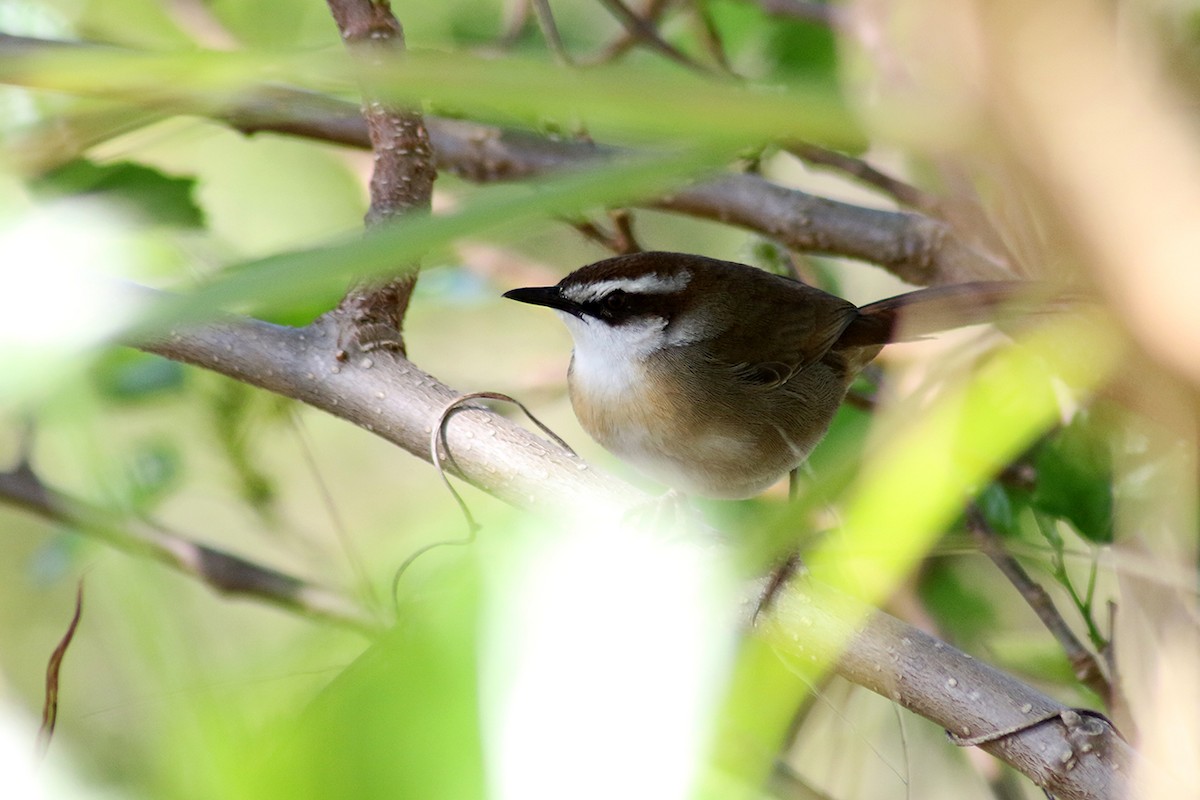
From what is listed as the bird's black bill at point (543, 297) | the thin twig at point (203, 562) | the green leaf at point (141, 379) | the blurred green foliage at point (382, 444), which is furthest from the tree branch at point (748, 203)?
the thin twig at point (203, 562)

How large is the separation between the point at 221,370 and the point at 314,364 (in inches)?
5.8

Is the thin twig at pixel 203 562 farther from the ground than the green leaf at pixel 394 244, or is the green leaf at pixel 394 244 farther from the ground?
the green leaf at pixel 394 244

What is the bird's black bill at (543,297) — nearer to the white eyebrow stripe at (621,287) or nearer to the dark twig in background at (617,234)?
the white eyebrow stripe at (621,287)

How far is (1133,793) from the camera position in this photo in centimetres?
106

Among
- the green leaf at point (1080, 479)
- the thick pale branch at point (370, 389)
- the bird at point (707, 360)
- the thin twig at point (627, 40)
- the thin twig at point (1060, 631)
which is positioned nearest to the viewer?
the thick pale branch at point (370, 389)

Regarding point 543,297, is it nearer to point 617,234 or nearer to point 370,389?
point 617,234

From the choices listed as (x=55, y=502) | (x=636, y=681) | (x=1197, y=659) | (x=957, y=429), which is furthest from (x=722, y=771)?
(x=55, y=502)

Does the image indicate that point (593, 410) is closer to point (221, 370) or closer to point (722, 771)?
point (221, 370)

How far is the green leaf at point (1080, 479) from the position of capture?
185cm

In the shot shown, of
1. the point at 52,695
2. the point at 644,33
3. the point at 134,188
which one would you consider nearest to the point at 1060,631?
the point at 52,695

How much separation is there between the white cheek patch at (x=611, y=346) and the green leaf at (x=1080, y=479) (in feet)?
2.78

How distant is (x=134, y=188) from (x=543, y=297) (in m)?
0.88

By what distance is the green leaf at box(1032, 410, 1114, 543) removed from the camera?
1.85 metres

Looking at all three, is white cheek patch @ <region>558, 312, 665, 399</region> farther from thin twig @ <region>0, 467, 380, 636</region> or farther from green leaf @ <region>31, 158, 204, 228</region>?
green leaf @ <region>31, 158, 204, 228</region>
